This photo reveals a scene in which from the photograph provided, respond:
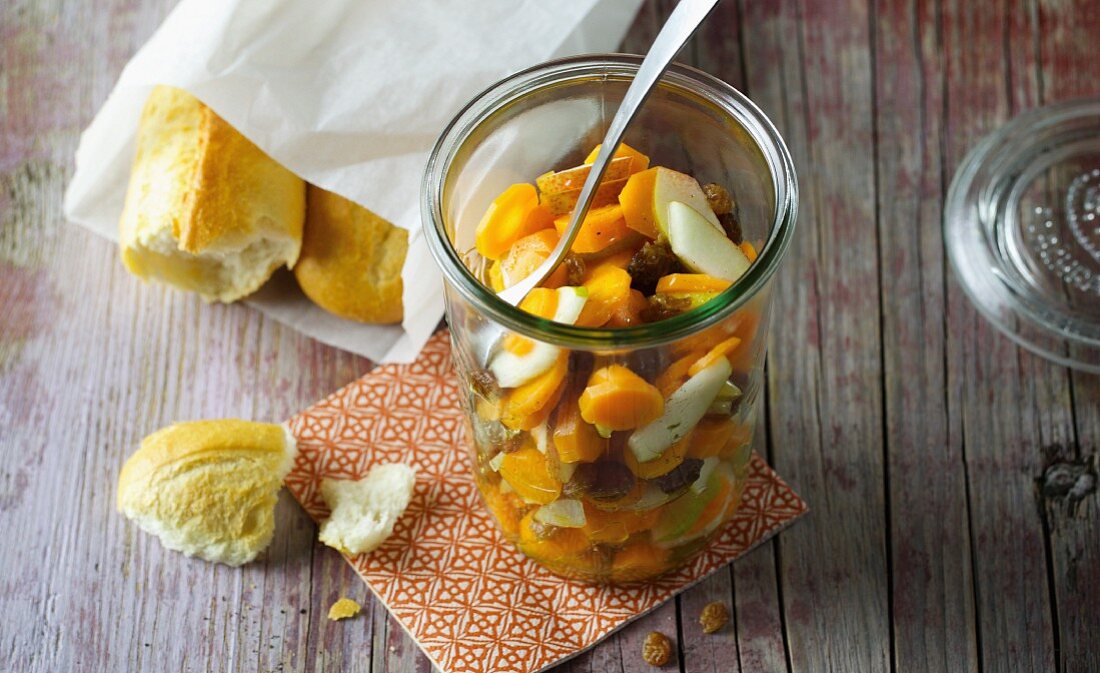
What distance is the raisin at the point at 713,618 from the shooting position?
1.55m

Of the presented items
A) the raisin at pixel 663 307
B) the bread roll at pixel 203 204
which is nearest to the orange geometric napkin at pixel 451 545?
the bread roll at pixel 203 204

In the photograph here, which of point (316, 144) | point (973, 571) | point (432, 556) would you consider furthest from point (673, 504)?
point (316, 144)

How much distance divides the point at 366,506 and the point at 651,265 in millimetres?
573

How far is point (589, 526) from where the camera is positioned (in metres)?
1.42

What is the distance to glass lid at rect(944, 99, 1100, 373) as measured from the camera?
1816 mm

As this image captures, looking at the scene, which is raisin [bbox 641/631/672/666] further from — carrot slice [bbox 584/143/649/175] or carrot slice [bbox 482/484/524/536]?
carrot slice [bbox 584/143/649/175]

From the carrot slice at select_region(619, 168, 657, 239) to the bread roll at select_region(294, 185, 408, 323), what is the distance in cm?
54

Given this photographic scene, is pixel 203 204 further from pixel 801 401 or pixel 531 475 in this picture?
pixel 801 401

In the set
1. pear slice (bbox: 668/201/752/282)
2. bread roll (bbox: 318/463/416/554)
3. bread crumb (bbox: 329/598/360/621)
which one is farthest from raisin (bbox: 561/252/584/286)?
bread crumb (bbox: 329/598/360/621)

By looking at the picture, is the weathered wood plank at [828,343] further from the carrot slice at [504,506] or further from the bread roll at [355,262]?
the bread roll at [355,262]

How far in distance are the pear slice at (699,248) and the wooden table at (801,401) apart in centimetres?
52

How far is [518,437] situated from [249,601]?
0.51 metres

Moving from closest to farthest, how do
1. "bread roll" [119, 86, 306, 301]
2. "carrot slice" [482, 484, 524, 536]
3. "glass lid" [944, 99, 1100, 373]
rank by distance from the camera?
"carrot slice" [482, 484, 524, 536], "bread roll" [119, 86, 306, 301], "glass lid" [944, 99, 1100, 373]

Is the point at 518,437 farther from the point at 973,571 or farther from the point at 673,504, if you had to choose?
the point at 973,571
